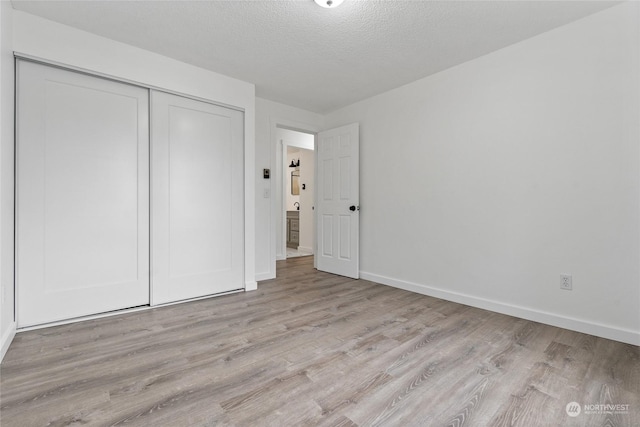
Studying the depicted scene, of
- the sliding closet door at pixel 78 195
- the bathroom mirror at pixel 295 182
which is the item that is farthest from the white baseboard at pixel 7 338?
the bathroom mirror at pixel 295 182

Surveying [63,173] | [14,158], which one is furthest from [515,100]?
[14,158]

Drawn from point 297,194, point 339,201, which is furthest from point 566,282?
point 297,194

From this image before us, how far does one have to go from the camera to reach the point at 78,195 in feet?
8.08

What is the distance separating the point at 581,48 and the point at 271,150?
3.24m

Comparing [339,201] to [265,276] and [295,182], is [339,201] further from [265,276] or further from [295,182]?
[295,182]

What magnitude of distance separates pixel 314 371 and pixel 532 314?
204 centimetres

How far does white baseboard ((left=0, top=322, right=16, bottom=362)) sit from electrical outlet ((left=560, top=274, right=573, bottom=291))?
4.02m

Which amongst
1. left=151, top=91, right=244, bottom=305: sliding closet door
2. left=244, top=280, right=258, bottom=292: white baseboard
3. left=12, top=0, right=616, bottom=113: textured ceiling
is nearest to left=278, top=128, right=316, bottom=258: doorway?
left=244, top=280, right=258, bottom=292: white baseboard

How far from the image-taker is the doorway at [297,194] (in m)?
5.71

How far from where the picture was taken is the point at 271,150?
13.2 feet

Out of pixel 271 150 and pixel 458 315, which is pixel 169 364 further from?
pixel 271 150

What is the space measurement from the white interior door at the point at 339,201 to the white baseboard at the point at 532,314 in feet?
2.72

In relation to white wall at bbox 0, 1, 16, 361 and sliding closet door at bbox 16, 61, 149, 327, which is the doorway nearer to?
sliding closet door at bbox 16, 61, 149, 327
